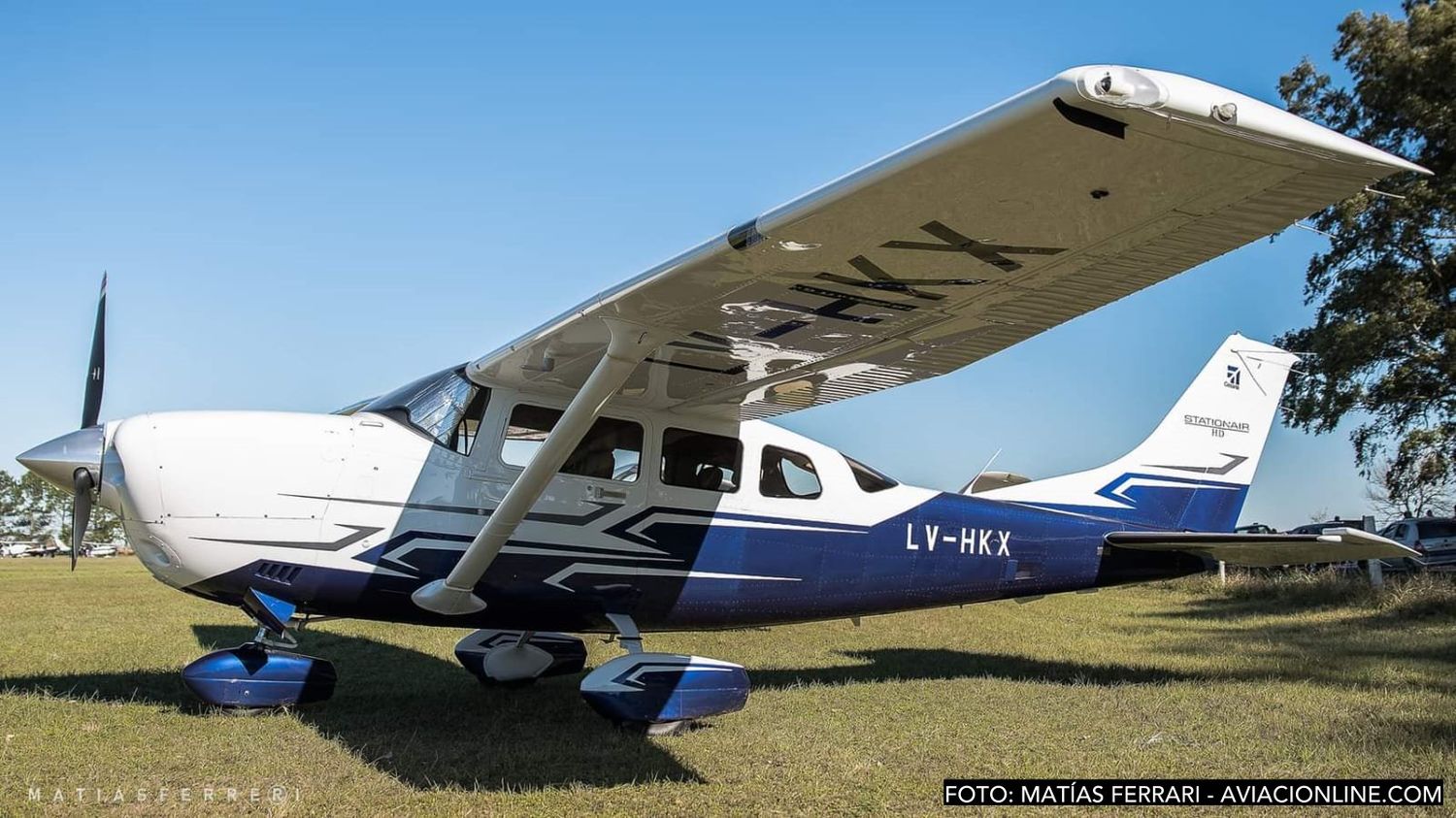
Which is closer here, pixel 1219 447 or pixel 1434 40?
pixel 1219 447

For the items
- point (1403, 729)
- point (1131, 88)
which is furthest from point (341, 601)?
point (1403, 729)

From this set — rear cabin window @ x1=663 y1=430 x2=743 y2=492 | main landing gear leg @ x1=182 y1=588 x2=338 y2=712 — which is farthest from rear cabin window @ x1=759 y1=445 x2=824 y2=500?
main landing gear leg @ x1=182 y1=588 x2=338 y2=712

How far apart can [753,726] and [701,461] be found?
6.01ft

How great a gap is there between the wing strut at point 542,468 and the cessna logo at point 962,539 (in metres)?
3.25

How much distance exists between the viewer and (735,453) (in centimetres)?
680

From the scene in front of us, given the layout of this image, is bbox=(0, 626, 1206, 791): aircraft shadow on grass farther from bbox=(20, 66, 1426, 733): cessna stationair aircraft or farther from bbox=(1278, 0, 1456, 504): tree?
bbox=(1278, 0, 1456, 504): tree

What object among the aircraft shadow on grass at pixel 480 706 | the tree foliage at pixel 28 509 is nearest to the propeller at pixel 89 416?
the aircraft shadow on grass at pixel 480 706

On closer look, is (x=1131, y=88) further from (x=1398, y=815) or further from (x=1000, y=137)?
(x=1398, y=815)

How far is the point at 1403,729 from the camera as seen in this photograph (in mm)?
5551

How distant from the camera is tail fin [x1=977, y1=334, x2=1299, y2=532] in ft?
28.6

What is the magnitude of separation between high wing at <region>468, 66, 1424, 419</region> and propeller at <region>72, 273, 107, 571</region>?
2.35 metres

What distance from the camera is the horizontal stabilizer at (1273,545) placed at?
692 cm

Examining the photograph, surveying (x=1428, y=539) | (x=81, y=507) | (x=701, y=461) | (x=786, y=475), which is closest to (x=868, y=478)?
(x=786, y=475)

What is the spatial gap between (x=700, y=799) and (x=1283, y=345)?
62.9ft
